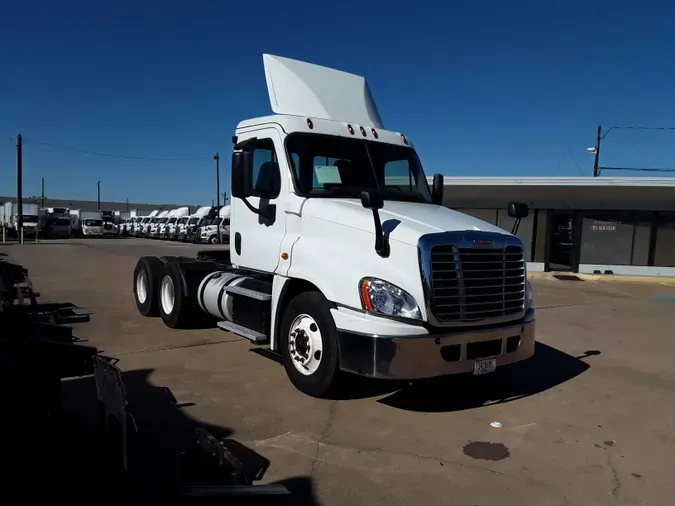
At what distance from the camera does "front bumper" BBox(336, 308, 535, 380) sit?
15.0 feet

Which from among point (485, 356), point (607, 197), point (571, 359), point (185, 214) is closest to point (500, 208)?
point (607, 197)

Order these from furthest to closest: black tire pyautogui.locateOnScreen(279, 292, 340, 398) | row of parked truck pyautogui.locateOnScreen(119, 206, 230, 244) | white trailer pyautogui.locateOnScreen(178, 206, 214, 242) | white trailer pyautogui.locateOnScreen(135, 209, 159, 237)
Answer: white trailer pyautogui.locateOnScreen(135, 209, 159, 237) → white trailer pyautogui.locateOnScreen(178, 206, 214, 242) → row of parked truck pyautogui.locateOnScreen(119, 206, 230, 244) → black tire pyautogui.locateOnScreen(279, 292, 340, 398)

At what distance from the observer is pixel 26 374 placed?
3.64m

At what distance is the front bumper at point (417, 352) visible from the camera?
15.0ft

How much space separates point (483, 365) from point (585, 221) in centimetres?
1719

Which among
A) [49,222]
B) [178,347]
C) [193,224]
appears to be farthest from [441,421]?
[49,222]

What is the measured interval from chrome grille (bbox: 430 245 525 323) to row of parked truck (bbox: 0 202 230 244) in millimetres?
33201

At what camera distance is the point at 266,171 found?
6191 mm

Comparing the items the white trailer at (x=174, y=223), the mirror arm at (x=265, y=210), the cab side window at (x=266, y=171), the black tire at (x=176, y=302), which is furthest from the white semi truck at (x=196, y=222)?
the mirror arm at (x=265, y=210)

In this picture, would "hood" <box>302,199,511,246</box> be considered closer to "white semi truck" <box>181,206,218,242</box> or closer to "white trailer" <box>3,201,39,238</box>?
"white semi truck" <box>181,206,218,242</box>

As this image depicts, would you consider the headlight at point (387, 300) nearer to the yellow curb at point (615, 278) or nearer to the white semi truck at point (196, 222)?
the yellow curb at point (615, 278)

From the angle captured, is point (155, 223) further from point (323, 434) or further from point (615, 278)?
point (323, 434)

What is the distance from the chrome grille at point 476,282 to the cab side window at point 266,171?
2142 mm

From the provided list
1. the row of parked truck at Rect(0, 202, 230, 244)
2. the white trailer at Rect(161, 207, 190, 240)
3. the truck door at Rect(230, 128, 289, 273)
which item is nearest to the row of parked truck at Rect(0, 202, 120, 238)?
the row of parked truck at Rect(0, 202, 230, 244)
